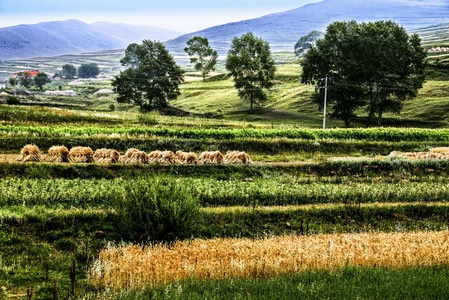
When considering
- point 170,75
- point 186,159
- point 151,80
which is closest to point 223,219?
point 186,159

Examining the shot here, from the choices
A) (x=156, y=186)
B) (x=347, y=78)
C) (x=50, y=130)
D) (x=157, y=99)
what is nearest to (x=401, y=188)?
(x=156, y=186)

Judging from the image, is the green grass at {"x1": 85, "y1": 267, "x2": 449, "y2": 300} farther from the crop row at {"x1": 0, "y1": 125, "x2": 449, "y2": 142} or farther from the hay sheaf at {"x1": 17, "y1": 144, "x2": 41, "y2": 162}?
the crop row at {"x1": 0, "y1": 125, "x2": 449, "y2": 142}

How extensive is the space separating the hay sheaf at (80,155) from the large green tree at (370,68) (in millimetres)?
56134

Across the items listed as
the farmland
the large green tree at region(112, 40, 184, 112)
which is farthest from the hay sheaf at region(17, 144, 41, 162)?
the large green tree at region(112, 40, 184, 112)

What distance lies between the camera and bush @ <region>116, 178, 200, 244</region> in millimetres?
22438

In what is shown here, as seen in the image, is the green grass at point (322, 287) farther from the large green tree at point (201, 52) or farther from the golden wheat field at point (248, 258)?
the large green tree at point (201, 52)

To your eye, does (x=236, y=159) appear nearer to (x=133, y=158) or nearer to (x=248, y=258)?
(x=133, y=158)

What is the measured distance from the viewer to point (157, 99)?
117375mm

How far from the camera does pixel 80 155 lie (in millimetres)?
41000

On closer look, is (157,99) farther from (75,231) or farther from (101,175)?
(75,231)

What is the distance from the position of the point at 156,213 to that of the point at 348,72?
7750 centimetres

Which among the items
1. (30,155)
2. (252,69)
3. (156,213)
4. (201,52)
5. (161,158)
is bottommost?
(161,158)

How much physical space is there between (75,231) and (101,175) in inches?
558

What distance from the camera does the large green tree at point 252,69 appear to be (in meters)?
115
